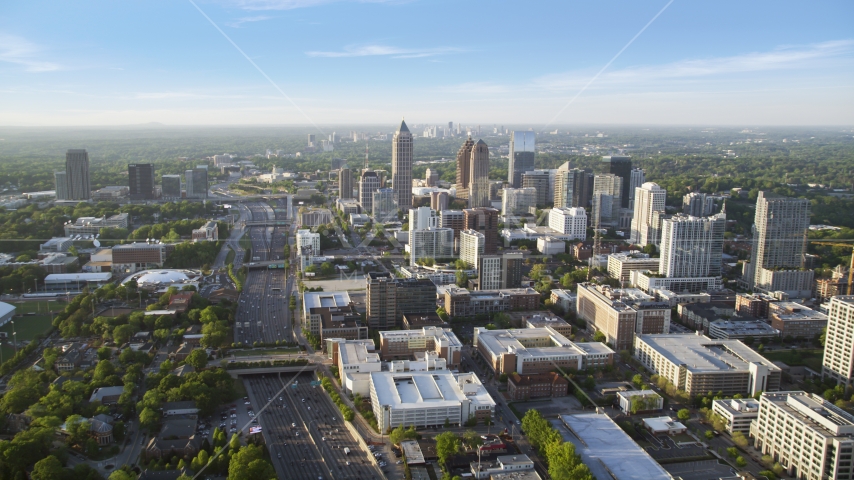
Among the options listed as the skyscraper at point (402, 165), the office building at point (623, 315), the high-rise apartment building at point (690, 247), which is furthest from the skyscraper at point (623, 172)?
the office building at point (623, 315)

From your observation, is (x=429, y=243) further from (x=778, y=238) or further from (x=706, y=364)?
(x=706, y=364)

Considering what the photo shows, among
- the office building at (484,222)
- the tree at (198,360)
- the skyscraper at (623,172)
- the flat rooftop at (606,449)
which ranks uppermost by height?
the skyscraper at (623,172)

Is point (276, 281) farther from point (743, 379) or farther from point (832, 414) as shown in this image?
point (832, 414)

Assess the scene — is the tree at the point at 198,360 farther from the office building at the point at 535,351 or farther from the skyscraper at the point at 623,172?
the skyscraper at the point at 623,172

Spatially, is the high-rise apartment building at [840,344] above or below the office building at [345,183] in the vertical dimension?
below

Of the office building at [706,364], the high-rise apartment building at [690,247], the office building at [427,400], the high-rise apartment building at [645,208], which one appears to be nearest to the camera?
the office building at [427,400]

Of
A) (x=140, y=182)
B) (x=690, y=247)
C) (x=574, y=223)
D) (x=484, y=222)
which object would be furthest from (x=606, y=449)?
(x=140, y=182)

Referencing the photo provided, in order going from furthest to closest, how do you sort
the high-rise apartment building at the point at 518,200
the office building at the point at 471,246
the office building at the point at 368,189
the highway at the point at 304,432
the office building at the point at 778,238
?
the high-rise apartment building at the point at 518,200 < the office building at the point at 368,189 < the office building at the point at 471,246 < the office building at the point at 778,238 < the highway at the point at 304,432
